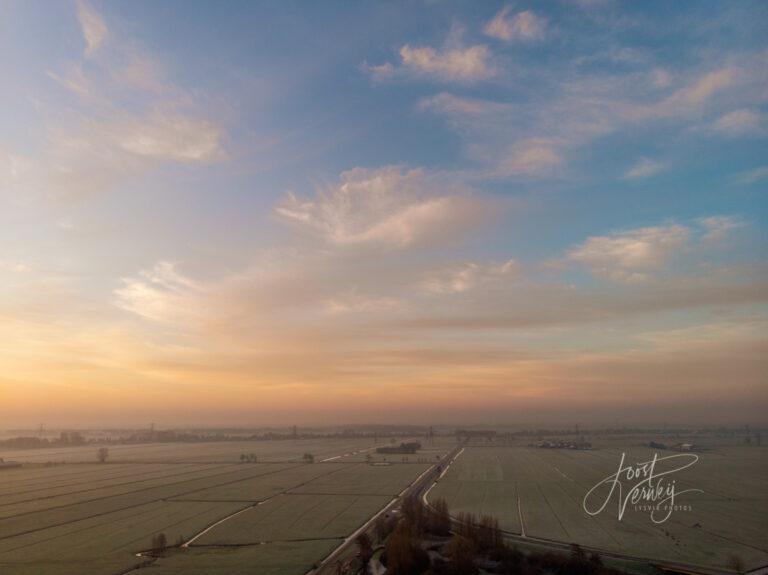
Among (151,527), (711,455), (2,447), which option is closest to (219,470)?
(151,527)

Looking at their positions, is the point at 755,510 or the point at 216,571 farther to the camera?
the point at 755,510

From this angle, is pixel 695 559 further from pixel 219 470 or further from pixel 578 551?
pixel 219 470

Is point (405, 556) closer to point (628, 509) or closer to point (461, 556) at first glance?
point (461, 556)

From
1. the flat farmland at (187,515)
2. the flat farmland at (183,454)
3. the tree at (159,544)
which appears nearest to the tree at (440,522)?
the flat farmland at (187,515)

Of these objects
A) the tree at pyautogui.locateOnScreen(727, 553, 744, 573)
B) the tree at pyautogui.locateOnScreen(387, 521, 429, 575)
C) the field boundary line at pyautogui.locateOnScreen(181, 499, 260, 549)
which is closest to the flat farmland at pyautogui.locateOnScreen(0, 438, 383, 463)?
the field boundary line at pyautogui.locateOnScreen(181, 499, 260, 549)

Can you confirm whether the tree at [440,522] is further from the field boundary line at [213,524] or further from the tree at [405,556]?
the field boundary line at [213,524]

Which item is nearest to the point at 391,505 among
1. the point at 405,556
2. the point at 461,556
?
the point at 405,556
